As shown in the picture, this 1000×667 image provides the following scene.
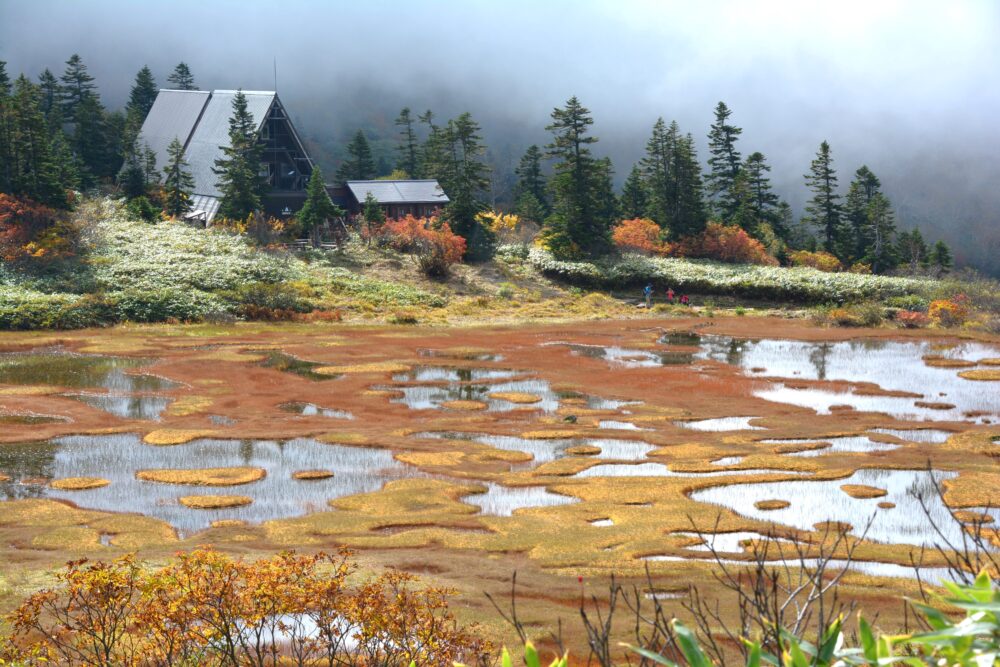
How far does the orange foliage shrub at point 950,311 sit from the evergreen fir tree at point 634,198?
31.8 m

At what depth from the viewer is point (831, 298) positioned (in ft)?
194

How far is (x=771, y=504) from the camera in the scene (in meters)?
19.0

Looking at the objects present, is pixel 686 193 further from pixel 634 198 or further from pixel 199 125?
pixel 199 125

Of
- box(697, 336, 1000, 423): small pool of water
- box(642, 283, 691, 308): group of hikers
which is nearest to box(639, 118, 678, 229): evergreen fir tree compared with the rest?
box(642, 283, 691, 308): group of hikers

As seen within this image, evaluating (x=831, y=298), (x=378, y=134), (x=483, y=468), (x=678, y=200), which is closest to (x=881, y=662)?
(x=483, y=468)

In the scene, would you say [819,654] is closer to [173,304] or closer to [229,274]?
[173,304]

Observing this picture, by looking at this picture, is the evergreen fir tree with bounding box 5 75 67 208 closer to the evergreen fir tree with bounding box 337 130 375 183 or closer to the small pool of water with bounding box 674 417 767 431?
the evergreen fir tree with bounding box 337 130 375 183

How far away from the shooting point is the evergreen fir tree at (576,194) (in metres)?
66.3

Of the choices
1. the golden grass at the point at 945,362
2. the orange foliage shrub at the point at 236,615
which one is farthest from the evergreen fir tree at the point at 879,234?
the orange foliage shrub at the point at 236,615

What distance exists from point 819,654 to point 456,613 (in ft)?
30.5

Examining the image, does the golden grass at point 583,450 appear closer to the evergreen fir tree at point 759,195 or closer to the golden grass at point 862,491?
the golden grass at point 862,491

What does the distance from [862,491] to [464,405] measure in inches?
484

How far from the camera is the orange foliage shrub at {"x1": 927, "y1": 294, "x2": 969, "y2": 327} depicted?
50.7m

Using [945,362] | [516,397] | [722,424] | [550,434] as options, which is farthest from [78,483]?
[945,362]
